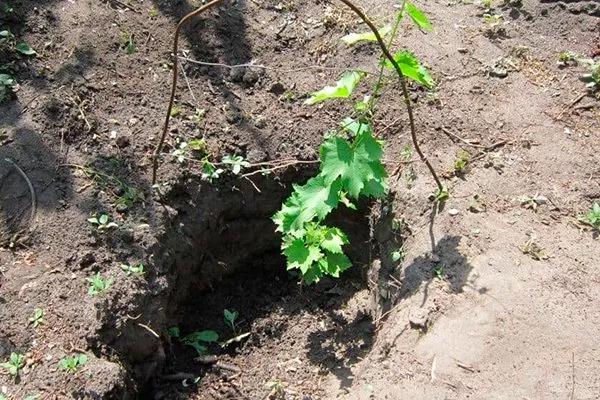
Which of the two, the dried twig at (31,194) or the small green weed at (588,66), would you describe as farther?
the small green weed at (588,66)

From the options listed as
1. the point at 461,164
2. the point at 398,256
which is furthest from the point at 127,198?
the point at 461,164

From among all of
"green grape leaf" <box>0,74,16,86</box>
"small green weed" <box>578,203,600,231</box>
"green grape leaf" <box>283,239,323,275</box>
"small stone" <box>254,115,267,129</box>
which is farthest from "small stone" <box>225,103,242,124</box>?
"small green weed" <box>578,203,600,231</box>

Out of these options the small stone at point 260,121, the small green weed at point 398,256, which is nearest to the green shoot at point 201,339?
the small green weed at point 398,256

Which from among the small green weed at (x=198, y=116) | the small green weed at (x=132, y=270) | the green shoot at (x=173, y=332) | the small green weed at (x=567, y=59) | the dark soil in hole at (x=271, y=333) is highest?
the small green weed at (x=198, y=116)

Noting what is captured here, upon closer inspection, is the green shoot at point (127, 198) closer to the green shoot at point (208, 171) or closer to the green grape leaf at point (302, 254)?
the green shoot at point (208, 171)

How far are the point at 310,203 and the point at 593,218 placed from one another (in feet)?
5.23

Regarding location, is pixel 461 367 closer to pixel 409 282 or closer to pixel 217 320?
pixel 409 282

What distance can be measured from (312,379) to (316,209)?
1069 mm

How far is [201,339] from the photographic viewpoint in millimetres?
3926

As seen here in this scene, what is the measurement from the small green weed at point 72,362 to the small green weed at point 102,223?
751 mm

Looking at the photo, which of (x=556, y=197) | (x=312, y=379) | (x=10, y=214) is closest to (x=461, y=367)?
(x=312, y=379)

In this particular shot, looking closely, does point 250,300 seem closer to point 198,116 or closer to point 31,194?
point 198,116

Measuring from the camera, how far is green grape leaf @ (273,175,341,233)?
123 inches

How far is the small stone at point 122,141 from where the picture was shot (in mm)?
3848
